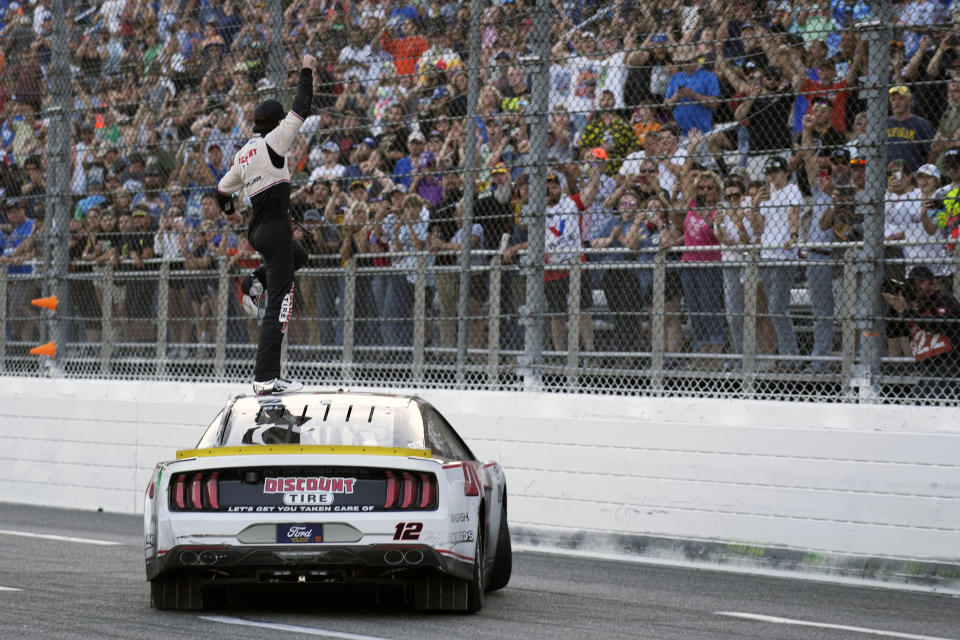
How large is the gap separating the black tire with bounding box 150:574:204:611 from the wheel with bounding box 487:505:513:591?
1.73 m

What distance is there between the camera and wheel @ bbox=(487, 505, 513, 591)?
9141mm

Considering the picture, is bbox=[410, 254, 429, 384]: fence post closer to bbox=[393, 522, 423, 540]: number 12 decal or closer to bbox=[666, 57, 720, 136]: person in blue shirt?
bbox=[666, 57, 720, 136]: person in blue shirt

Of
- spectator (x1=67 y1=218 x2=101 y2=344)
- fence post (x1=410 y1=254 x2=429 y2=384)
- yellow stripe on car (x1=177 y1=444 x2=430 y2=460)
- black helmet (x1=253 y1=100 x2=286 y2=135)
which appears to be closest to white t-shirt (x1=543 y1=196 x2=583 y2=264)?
fence post (x1=410 y1=254 x2=429 y2=384)

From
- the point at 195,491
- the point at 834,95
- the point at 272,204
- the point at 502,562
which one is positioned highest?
the point at 834,95

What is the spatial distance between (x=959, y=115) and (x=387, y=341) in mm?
4640

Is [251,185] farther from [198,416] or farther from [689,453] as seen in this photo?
[198,416]

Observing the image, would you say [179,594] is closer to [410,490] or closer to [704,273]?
[410,490]

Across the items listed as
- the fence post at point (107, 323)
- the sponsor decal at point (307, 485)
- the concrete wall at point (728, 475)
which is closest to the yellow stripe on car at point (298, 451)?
the sponsor decal at point (307, 485)

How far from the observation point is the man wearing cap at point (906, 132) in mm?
10219

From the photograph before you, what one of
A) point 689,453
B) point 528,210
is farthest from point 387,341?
point 689,453

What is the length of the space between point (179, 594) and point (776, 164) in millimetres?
4845

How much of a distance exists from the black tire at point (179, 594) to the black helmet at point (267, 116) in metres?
3.27

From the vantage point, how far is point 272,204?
408 inches

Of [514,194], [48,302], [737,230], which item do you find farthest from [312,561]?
[48,302]
